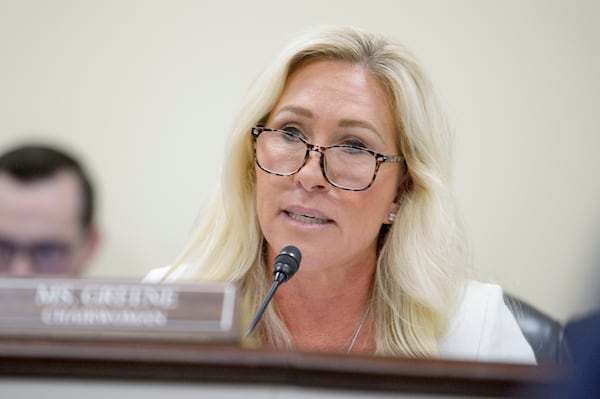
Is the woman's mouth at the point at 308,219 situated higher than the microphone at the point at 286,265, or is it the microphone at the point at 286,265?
the woman's mouth at the point at 308,219

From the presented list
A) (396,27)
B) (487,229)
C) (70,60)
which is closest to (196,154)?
(70,60)

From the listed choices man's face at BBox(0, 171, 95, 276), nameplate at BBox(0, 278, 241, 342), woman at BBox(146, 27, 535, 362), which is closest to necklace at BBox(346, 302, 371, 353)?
woman at BBox(146, 27, 535, 362)

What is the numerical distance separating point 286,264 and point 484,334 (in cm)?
51

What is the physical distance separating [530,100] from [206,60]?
0.91m

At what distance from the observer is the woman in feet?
4.98

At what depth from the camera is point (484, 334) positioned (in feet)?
5.26

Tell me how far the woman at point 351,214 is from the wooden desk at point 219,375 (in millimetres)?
651

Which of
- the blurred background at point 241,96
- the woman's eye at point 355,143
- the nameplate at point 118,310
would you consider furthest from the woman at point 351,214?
the blurred background at point 241,96

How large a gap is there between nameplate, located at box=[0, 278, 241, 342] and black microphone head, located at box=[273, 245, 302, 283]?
0.38m

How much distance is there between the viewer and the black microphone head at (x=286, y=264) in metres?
1.28

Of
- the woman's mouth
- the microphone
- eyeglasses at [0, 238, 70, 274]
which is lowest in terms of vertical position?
eyeglasses at [0, 238, 70, 274]

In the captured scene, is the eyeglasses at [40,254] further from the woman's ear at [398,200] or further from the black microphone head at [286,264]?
the woman's ear at [398,200]

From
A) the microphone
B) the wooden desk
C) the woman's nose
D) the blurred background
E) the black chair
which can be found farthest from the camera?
the blurred background

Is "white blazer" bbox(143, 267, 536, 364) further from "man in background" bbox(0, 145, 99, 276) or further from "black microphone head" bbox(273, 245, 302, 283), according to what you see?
"man in background" bbox(0, 145, 99, 276)
